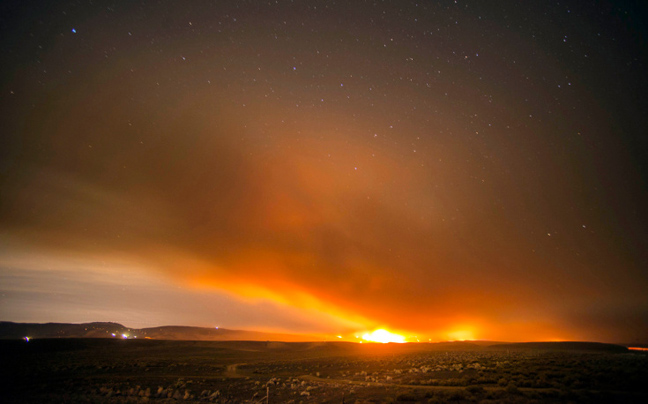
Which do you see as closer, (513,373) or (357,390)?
(357,390)

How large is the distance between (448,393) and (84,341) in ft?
311

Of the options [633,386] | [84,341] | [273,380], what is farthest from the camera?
[84,341]

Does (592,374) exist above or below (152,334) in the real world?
above

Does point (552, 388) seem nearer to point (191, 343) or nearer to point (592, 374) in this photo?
point (592, 374)

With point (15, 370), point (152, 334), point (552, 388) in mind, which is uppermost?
point (552, 388)

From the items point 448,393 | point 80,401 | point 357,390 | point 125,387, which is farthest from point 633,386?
point 125,387

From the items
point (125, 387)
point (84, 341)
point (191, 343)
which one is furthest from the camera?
point (191, 343)

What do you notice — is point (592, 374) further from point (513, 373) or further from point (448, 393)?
point (448, 393)

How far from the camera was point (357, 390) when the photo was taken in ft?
80.5

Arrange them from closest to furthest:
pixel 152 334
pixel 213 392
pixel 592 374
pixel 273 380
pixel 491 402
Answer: pixel 491 402, pixel 592 374, pixel 213 392, pixel 273 380, pixel 152 334

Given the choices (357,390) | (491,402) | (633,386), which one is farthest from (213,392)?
(633,386)

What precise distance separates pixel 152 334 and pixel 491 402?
705 ft

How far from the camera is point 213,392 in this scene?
85.6 ft

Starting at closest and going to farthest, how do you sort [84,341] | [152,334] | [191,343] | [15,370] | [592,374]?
[592,374] < [15,370] < [84,341] < [191,343] < [152,334]
